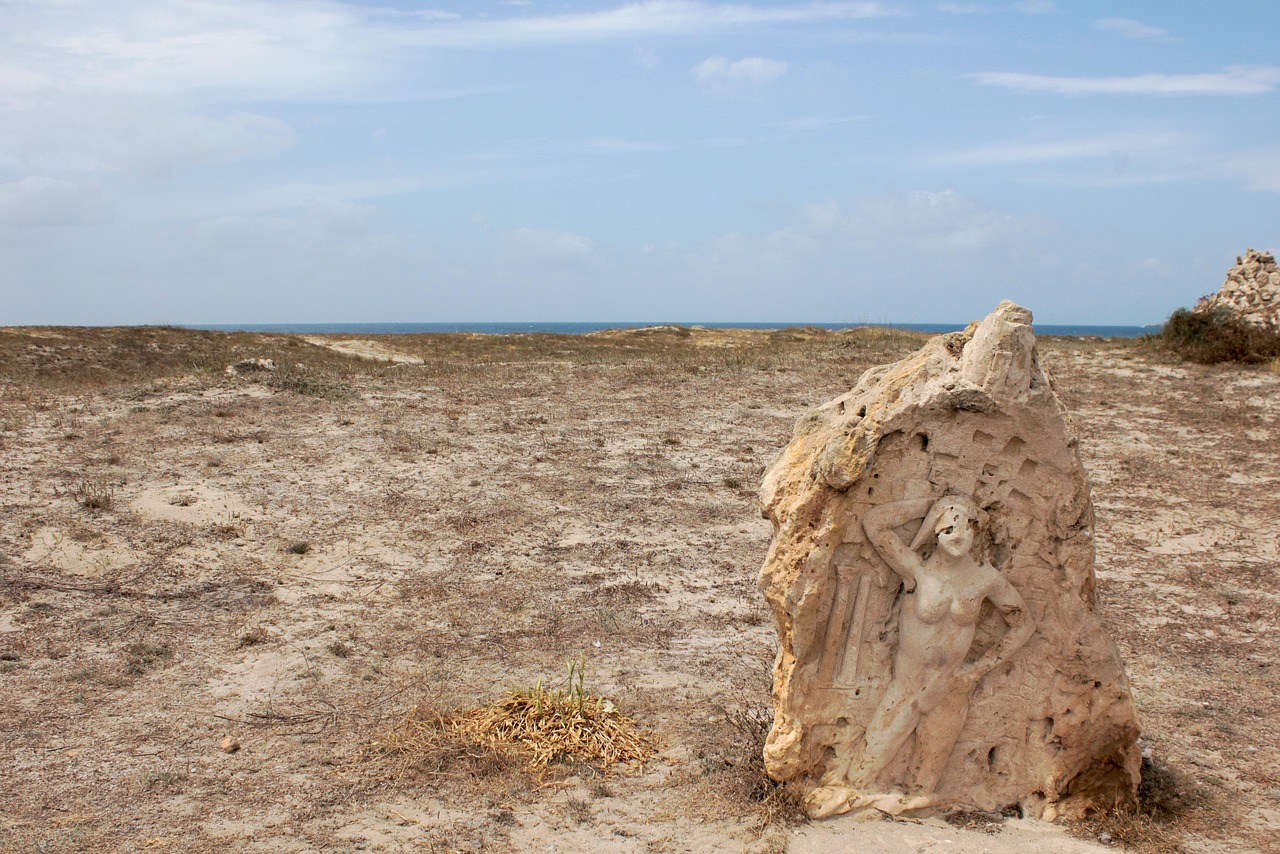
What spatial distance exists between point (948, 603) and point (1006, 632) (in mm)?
462

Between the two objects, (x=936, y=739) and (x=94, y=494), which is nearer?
(x=936, y=739)

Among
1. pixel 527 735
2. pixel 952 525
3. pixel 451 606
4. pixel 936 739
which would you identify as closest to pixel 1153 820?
pixel 936 739

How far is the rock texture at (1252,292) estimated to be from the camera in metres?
23.2

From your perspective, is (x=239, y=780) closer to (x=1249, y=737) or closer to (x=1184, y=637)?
(x=1249, y=737)

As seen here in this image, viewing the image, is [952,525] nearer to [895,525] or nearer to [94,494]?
[895,525]

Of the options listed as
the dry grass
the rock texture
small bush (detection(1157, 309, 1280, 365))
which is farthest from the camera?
the rock texture

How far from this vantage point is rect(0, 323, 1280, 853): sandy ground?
5.20 metres

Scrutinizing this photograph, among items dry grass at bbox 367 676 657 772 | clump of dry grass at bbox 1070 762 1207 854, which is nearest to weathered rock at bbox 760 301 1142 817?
clump of dry grass at bbox 1070 762 1207 854

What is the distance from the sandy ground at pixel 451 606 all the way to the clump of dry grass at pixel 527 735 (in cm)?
15

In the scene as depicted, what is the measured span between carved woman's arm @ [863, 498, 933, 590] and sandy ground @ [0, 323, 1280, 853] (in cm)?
140

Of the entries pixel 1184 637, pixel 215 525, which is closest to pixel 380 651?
pixel 215 525

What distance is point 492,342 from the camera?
31.5 metres

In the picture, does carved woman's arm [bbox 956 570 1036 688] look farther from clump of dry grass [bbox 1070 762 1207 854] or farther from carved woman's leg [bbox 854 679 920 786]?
clump of dry grass [bbox 1070 762 1207 854]

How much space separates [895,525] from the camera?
198 inches
